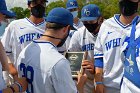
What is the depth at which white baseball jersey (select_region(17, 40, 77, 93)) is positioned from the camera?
130 inches

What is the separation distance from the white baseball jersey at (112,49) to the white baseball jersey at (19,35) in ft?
4.04

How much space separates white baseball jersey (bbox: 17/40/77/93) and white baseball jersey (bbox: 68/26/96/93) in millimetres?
1925

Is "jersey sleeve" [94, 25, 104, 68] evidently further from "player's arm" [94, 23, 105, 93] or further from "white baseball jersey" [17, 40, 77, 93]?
"white baseball jersey" [17, 40, 77, 93]

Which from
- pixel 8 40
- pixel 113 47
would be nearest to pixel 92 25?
pixel 113 47

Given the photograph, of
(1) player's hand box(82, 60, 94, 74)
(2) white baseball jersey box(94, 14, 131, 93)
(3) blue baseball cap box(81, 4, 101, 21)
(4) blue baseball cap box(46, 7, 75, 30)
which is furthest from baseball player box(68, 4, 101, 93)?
(4) blue baseball cap box(46, 7, 75, 30)

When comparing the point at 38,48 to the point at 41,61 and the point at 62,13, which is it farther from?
the point at 62,13

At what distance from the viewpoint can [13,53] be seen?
5.59 m

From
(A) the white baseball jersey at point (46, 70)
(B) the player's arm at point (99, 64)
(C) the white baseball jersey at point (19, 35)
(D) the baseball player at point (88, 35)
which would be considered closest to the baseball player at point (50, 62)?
(A) the white baseball jersey at point (46, 70)

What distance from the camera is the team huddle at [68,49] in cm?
339

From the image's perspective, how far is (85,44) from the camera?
5.58 m

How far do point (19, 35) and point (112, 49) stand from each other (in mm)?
1631

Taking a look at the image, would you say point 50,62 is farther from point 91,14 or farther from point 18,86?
point 91,14

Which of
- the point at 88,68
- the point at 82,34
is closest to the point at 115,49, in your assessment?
the point at 88,68

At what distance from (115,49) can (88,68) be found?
21.6 inches
